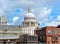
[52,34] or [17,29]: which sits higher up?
[17,29]

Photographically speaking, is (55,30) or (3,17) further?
(3,17)

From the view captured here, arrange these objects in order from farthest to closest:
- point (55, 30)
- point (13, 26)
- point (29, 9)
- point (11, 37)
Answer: point (29, 9)
point (13, 26)
point (11, 37)
point (55, 30)

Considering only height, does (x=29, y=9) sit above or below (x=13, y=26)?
above

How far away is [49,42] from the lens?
249 feet

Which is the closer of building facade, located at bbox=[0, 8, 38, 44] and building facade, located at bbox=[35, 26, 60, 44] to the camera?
building facade, located at bbox=[35, 26, 60, 44]

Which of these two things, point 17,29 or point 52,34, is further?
point 17,29

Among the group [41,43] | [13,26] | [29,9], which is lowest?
[41,43]

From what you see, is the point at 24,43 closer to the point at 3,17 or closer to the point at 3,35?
the point at 3,35

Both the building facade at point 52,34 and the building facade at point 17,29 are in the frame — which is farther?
the building facade at point 17,29

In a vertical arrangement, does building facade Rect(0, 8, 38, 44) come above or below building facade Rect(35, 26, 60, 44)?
above

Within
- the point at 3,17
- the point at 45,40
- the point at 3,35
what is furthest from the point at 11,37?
the point at 45,40

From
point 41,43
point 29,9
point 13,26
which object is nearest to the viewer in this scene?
point 41,43

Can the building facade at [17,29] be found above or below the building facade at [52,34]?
above

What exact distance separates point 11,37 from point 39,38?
754 inches
